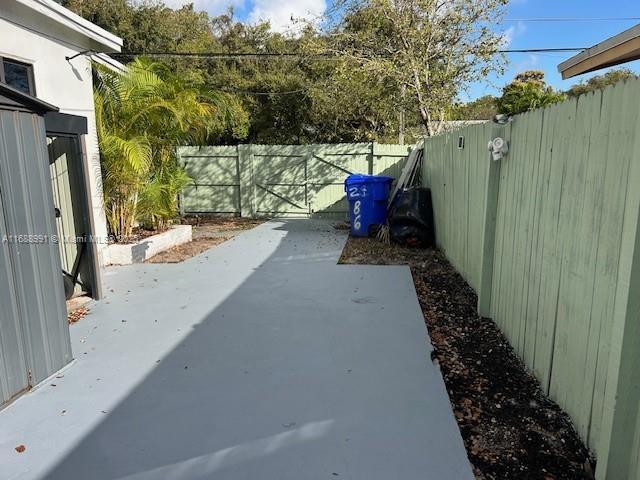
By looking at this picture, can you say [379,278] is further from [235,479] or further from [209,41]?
[209,41]

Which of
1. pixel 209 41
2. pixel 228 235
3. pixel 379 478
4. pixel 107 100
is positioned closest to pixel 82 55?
pixel 107 100

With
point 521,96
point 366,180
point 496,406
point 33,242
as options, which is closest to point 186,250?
point 366,180

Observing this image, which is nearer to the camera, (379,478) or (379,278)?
(379,478)

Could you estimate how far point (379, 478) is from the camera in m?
2.13

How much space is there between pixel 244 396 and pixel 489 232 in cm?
258

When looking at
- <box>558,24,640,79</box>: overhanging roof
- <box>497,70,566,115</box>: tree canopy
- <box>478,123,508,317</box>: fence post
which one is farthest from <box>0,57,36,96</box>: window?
<box>497,70,566,115</box>: tree canopy

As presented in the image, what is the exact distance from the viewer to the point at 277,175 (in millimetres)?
11594

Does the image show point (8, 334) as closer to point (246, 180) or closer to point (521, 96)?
point (246, 180)

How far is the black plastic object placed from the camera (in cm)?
729

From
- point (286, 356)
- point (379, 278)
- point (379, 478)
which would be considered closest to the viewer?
point (379, 478)

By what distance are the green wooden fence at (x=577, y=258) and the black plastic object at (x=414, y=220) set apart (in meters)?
3.07

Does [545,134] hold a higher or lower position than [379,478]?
higher

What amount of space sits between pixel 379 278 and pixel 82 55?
5.05 metres

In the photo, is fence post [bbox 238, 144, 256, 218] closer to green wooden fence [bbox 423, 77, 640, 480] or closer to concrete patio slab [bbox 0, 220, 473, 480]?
concrete patio slab [bbox 0, 220, 473, 480]
